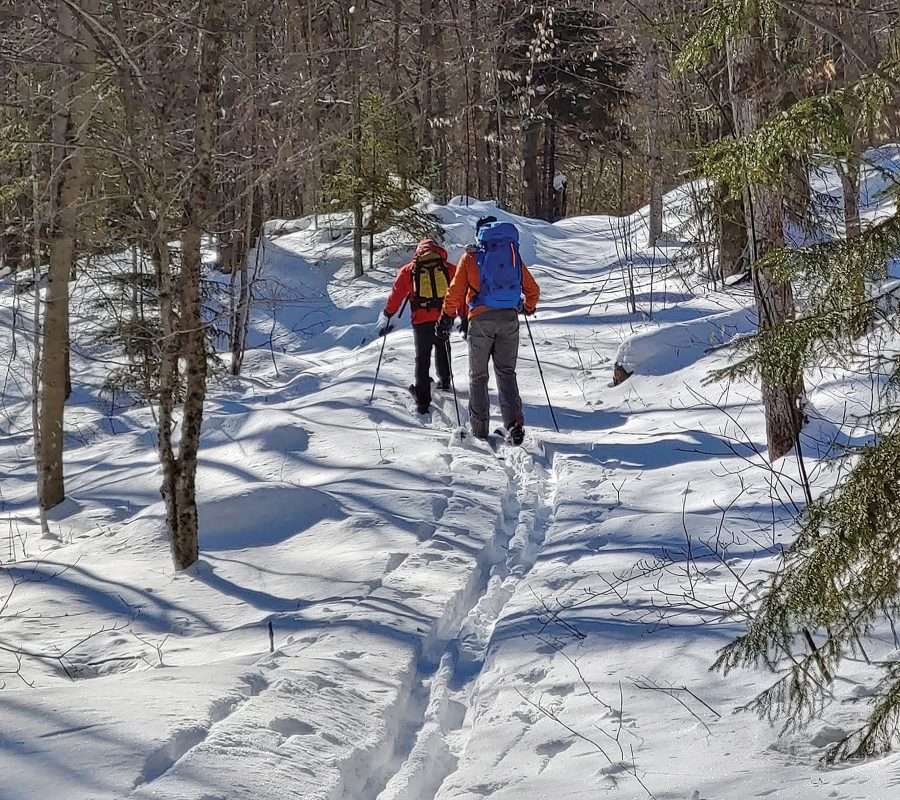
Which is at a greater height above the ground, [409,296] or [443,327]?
[409,296]

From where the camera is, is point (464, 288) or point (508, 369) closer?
point (464, 288)

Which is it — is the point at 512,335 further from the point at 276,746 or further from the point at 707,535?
the point at 276,746

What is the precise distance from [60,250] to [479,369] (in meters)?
4.50

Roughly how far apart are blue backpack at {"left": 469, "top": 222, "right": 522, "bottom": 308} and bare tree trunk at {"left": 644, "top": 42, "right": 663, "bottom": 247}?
9475 mm

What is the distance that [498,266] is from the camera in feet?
32.2

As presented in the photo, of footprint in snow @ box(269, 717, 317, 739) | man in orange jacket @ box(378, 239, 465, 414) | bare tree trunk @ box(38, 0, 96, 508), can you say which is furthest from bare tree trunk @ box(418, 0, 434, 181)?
footprint in snow @ box(269, 717, 317, 739)

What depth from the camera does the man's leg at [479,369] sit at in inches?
395

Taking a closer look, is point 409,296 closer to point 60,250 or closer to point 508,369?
point 508,369

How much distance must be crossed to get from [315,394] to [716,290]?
20.6 ft

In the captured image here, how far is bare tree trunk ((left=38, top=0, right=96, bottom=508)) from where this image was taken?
981 cm

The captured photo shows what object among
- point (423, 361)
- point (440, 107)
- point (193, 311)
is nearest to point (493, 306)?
point (423, 361)

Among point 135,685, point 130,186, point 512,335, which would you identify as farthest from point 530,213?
point 135,685

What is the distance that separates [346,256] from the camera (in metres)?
26.2

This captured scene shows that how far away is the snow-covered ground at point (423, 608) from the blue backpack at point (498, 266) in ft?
4.91
